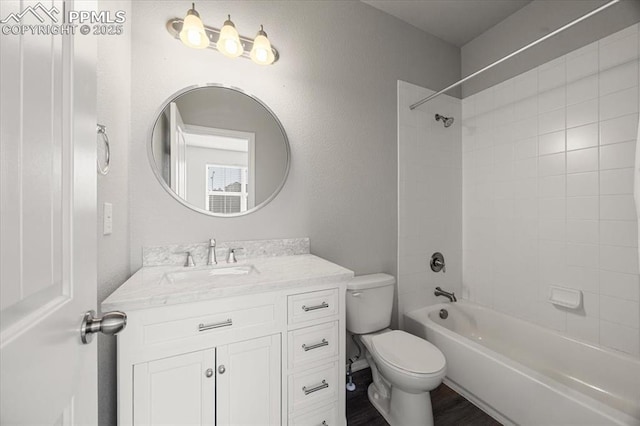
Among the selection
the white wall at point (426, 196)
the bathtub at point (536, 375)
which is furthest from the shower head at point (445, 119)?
the bathtub at point (536, 375)

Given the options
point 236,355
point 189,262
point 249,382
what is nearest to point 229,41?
point 189,262

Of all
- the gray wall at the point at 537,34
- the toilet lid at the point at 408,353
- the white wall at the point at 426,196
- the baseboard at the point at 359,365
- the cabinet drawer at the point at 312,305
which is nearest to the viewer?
the cabinet drawer at the point at 312,305

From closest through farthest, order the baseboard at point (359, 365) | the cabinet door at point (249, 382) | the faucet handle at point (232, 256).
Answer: the cabinet door at point (249, 382) < the faucet handle at point (232, 256) < the baseboard at point (359, 365)

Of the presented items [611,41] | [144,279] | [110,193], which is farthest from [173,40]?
[611,41]

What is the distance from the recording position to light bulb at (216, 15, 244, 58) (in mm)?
1360

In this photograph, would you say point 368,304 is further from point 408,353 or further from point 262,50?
point 262,50

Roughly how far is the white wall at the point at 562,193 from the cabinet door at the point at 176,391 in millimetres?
2200

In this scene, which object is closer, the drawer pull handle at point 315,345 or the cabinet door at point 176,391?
the cabinet door at point 176,391

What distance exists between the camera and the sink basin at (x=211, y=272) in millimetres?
1238

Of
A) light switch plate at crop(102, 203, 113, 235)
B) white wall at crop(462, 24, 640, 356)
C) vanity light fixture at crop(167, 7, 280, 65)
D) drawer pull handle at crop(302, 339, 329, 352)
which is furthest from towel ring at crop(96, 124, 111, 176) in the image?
white wall at crop(462, 24, 640, 356)

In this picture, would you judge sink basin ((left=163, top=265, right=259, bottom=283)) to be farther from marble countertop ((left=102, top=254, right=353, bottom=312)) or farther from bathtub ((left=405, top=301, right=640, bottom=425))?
bathtub ((left=405, top=301, right=640, bottom=425))

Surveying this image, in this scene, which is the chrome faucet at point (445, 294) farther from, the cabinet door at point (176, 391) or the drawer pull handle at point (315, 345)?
the cabinet door at point (176, 391)

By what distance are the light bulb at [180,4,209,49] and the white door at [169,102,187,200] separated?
1.06 feet

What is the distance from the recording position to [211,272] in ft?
4.40
